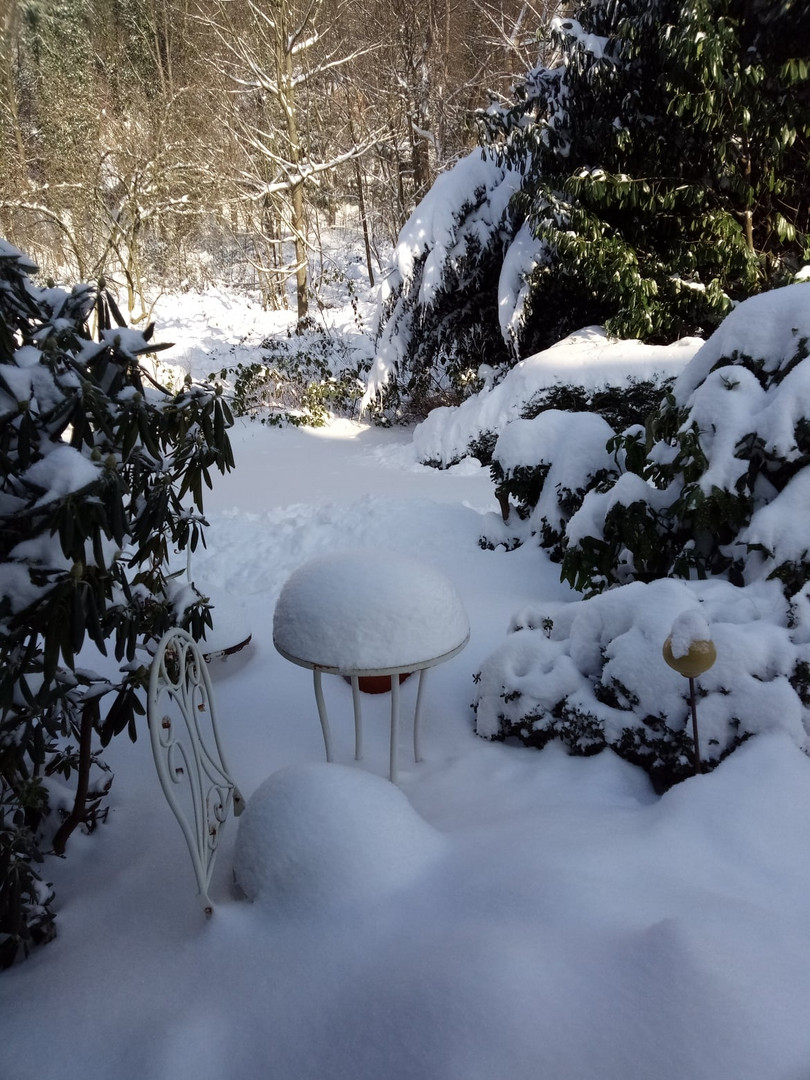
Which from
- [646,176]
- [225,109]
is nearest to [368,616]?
[646,176]

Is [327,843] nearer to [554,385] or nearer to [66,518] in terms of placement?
[66,518]

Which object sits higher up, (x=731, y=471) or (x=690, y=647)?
(x=731, y=471)

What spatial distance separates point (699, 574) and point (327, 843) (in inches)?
64.0

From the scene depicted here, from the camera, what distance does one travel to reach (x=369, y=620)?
1.88m

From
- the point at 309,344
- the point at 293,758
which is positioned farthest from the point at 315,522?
the point at 309,344

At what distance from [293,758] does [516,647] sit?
85cm

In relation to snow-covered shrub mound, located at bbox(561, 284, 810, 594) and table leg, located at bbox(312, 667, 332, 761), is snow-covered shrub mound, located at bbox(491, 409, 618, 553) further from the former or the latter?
table leg, located at bbox(312, 667, 332, 761)

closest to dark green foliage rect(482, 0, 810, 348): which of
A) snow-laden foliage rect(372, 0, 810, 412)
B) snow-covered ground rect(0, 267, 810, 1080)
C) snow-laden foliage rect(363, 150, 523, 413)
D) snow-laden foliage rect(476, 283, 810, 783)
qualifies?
snow-laden foliage rect(372, 0, 810, 412)

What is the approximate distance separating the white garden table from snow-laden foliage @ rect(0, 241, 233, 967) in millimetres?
296

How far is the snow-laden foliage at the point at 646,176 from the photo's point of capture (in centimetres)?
570

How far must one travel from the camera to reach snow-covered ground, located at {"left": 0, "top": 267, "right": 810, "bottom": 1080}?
1.10m

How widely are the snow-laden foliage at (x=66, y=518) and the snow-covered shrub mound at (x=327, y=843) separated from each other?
421 mm

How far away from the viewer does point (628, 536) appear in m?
2.57

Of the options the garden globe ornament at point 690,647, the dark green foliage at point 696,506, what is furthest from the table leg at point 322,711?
the dark green foliage at point 696,506
